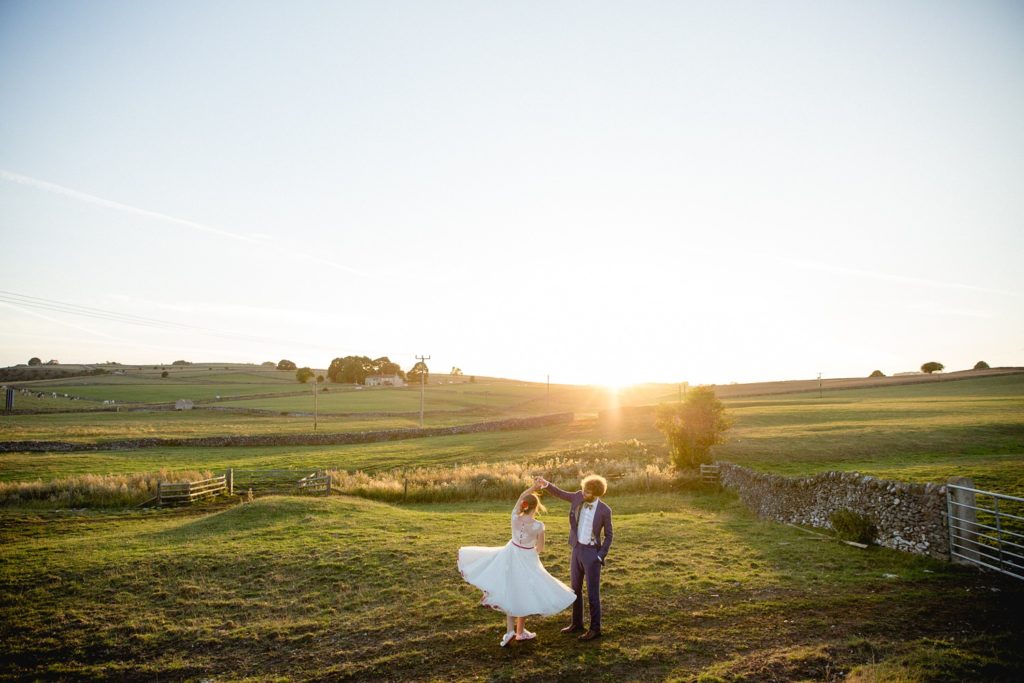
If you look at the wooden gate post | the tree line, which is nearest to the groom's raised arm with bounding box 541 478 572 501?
the wooden gate post

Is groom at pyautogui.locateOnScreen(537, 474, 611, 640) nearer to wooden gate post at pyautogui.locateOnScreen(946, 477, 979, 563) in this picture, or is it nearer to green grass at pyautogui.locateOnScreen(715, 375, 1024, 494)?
wooden gate post at pyautogui.locateOnScreen(946, 477, 979, 563)

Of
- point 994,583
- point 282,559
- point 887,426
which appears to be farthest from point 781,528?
point 887,426

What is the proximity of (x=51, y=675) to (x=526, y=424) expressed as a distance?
49.3m

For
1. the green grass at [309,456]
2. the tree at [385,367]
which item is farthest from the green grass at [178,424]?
the tree at [385,367]

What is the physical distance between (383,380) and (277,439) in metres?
88.0

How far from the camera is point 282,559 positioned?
14.1 m

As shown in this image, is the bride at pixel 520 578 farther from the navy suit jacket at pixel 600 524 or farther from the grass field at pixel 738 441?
the grass field at pixel 738 441

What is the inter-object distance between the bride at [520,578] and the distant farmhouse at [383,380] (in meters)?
129

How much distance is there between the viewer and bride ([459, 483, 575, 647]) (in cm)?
838

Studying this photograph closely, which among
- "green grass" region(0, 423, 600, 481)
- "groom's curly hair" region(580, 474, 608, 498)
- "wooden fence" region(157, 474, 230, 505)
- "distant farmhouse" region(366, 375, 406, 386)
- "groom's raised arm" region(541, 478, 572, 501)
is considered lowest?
"green grass" region(0, 423, 600, 481)

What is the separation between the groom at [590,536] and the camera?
8.80m

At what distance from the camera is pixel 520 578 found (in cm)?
855

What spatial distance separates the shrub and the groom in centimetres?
1005

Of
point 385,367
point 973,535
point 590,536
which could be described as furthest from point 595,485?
point 385,367
